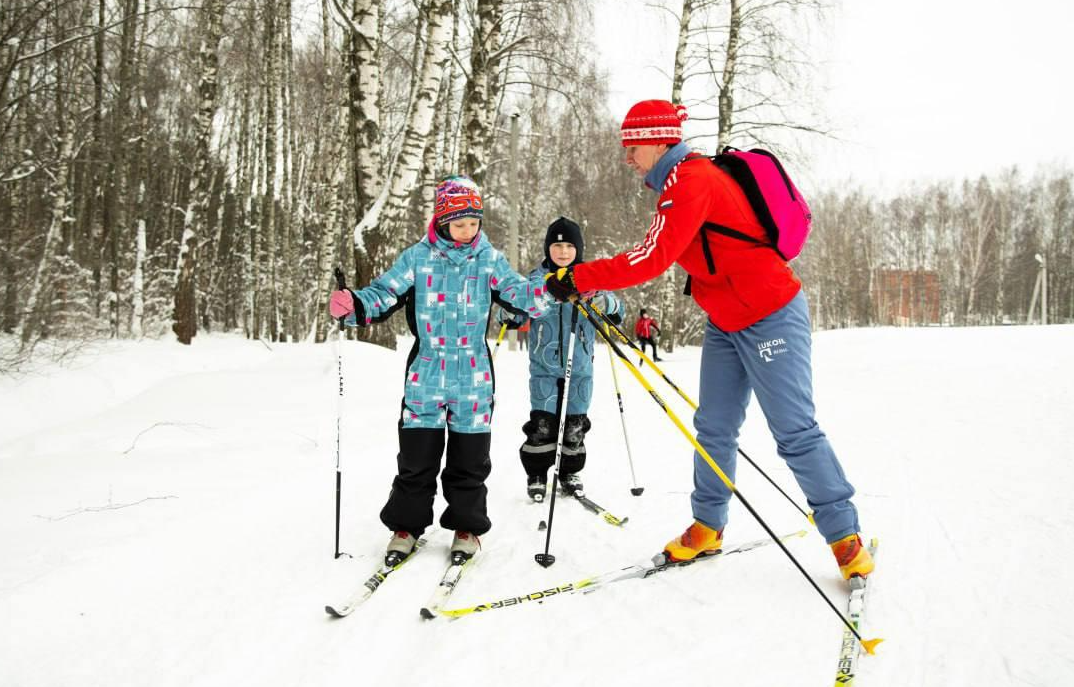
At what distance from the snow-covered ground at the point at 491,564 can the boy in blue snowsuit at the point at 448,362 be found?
270mm

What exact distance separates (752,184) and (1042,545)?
2439 millimetres

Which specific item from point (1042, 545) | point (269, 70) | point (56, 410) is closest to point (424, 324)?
point (1042, 545)

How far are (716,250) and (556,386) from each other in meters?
1.82

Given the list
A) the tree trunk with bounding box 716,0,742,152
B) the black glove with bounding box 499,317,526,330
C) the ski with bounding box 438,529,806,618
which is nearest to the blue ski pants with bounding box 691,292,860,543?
the ski with bounding box 438,529,806,618

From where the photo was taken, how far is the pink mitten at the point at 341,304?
2982 mm

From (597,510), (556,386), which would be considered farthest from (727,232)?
(597,510)

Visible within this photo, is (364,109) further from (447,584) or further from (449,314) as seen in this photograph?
(447,584)

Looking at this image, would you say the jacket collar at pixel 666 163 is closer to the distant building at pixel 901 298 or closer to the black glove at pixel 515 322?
the black glove at pixel 515 322

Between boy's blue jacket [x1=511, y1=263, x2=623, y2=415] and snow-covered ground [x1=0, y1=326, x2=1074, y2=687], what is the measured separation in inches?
28.3

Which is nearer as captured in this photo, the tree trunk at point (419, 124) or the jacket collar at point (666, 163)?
the jacket collar at point (666, 163)

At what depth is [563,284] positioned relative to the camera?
2986mm

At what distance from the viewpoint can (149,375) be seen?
843 centimetres

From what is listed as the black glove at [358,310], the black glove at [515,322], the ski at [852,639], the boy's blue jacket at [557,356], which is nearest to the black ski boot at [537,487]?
the boy's blue jacket at [557,356]

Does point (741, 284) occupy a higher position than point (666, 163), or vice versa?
point (666, 163)
